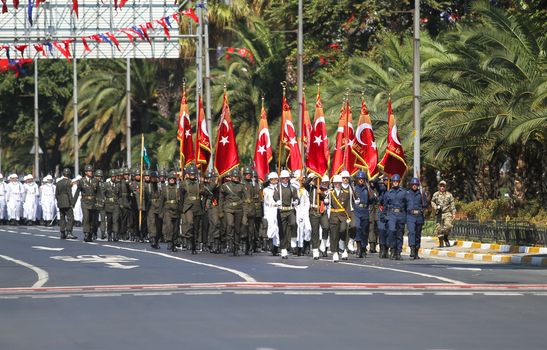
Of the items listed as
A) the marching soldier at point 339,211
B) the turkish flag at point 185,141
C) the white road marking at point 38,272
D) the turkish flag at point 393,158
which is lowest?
the white road marking at point 38,272

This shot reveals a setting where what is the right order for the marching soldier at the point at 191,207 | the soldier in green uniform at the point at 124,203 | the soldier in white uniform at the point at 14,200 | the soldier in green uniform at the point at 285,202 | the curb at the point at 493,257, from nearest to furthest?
the curb at the point at 493,257 → the soldier in green uniform at the point at 285,202 → the marching soldier at the point at 191,207 → the soldier in green uniform at the point at 124,203 → the soldier in white uniform at the point at 14,200

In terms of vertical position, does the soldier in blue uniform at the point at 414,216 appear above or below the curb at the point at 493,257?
above

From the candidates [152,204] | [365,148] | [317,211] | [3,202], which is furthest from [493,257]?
[3,202]

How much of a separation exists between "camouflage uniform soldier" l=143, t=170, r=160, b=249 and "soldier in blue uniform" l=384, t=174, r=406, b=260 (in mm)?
6458

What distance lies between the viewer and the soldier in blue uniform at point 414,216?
33062 millimetres

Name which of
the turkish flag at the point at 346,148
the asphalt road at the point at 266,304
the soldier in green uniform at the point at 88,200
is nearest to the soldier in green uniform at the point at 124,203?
the soldier in green uniform at the point at 88,200

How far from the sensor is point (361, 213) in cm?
3325

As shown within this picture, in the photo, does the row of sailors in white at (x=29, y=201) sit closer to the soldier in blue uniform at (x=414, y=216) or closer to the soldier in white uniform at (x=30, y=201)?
the soldier in white uniform at (x=30, y=201)

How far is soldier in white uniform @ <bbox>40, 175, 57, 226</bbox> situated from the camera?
184 ft

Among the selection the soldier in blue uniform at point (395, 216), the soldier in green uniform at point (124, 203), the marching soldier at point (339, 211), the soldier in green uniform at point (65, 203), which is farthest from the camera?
the soldier in green uniform at point (65, 203)

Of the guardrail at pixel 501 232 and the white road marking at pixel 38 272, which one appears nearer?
the white road marking at pixel 38 272

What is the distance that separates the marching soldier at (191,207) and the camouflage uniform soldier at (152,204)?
6.77 ft

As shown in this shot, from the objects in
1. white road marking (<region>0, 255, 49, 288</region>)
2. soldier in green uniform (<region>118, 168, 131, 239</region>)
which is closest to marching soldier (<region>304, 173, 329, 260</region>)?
white road marking (<region>0, 255, 49, 288</region>)

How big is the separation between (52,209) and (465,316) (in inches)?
1575
